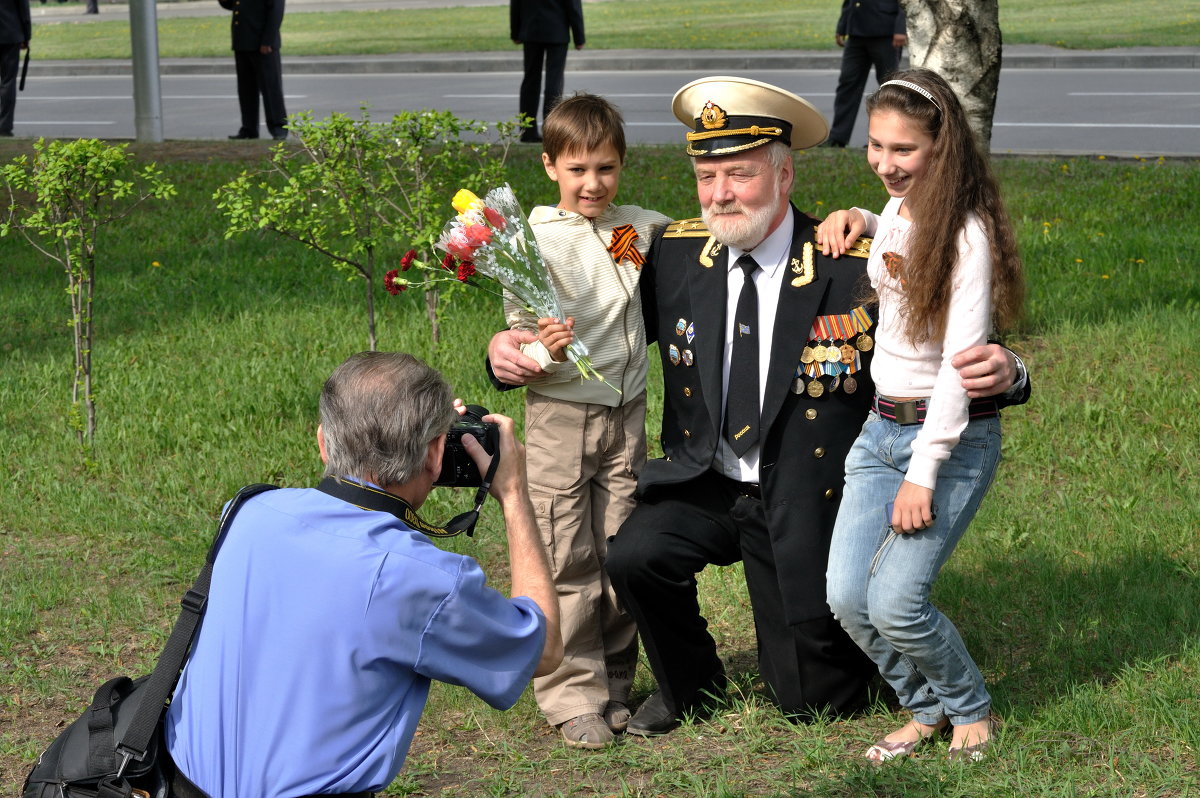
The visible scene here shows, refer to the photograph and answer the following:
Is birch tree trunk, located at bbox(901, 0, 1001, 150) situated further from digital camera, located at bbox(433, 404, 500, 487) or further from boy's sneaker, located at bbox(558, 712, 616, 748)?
digital camera, located at bbox(433, 404, 500, 487)

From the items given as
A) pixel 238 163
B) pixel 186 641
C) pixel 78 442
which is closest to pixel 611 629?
pixel 186 641

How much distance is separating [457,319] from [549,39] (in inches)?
218

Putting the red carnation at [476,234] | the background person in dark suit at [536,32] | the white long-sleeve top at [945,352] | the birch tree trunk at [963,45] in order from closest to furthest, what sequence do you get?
1. the white long-sleeve top at [945,352]
2. the red carnation at [476,234]
3. the birch tree trunk at [963,45]
4. the background person in dark suit at [536,32]

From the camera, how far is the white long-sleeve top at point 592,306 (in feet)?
13.2

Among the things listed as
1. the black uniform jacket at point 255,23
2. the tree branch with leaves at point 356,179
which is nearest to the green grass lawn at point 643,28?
the black uniform jacket at point 255,23

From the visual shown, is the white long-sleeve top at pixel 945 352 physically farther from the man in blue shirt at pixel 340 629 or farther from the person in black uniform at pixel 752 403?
Result: the man in blue shirt at pixel 340 629

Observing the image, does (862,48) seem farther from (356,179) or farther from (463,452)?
(463,452)

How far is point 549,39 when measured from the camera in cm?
1256

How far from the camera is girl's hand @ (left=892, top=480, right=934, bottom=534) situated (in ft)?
11.4

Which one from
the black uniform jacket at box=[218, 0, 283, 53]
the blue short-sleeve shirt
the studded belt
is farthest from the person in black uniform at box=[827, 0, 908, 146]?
the blue short-sleeve shirt

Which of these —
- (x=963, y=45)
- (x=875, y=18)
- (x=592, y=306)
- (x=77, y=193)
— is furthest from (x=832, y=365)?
(x=875, y=18)

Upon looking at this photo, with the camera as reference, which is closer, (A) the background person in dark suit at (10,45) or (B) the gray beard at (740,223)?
(B) the gray beard at (740,223)

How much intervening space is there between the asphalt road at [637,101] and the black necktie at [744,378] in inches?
354

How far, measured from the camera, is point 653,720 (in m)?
4.14
